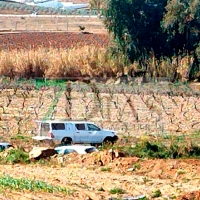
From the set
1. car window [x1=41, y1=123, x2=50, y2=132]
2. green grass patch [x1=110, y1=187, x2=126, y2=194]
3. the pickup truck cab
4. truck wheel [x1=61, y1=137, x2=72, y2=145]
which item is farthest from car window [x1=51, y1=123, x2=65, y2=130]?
green grass patch [x1=110, y1=187, x2=126, y2=194]

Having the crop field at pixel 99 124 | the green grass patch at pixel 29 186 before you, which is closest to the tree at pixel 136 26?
the crop field at pixel 99 124

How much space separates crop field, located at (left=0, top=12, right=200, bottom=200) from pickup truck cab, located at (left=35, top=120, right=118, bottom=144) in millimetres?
580

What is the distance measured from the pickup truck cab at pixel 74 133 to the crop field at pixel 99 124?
1.90ft

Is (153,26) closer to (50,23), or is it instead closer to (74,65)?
(74,65)

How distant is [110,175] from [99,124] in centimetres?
1079

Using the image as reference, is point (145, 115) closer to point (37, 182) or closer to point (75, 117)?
point (75, 117)

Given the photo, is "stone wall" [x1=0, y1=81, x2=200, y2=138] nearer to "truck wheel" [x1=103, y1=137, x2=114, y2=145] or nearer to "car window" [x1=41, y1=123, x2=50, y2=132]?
"car window" [x1=41, y1=123, x2=50, y2=132]

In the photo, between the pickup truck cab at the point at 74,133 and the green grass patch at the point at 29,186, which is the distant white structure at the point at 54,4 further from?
the green grass patch at the point at 29,186

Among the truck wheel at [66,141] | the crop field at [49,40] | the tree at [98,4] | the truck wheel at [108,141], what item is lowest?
the crop field at [49,40]

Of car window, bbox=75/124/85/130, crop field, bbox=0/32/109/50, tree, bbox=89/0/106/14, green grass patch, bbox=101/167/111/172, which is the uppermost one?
tree, bbox=89/0/106/14

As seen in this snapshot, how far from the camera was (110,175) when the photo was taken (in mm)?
19391

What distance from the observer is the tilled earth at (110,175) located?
16.2m

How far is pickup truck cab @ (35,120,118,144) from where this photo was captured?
26781mm

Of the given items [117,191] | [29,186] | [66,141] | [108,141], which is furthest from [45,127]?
[29,186]
